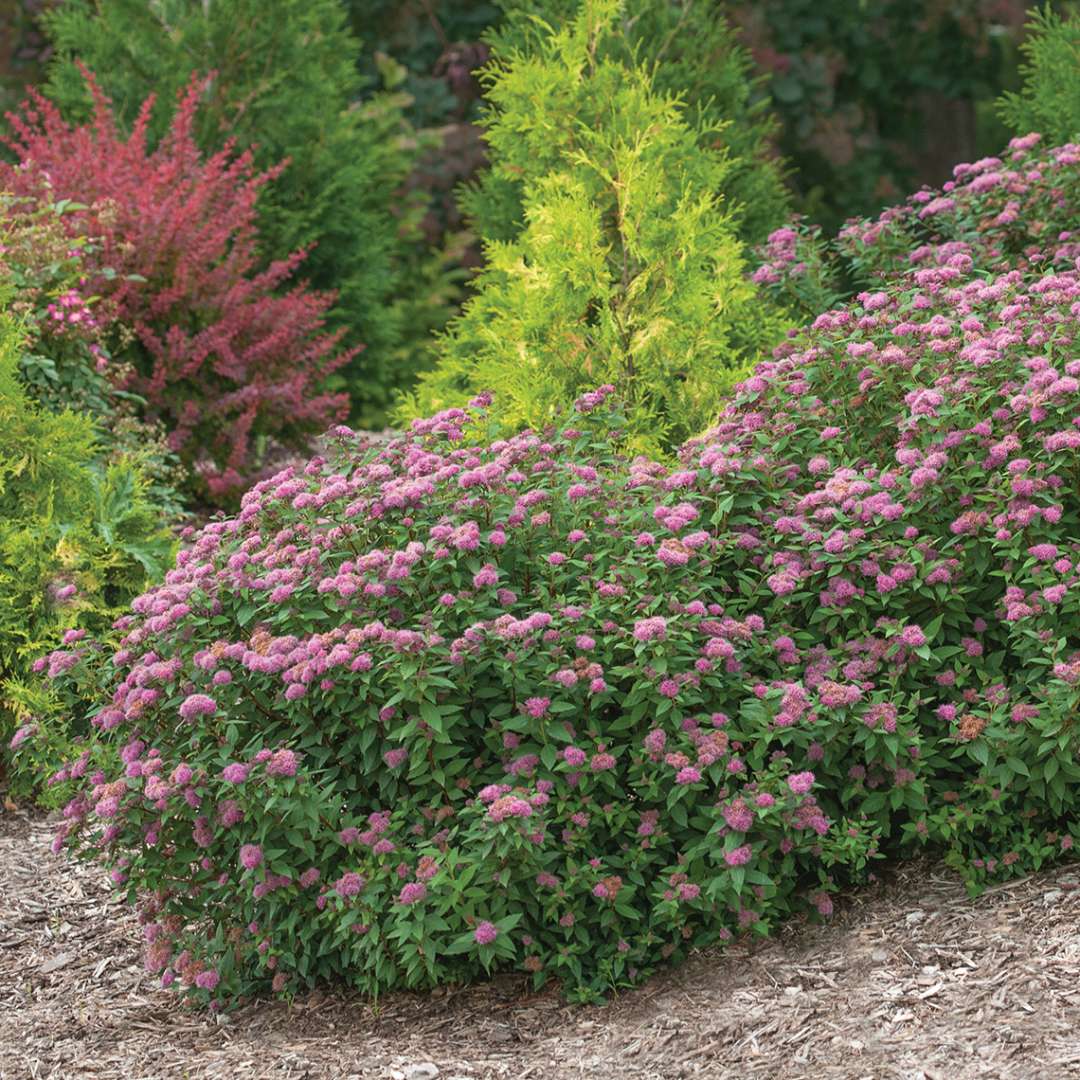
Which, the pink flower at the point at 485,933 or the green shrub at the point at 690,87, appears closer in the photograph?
the pink flower at the point at 485,933

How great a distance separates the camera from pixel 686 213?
18.2ft

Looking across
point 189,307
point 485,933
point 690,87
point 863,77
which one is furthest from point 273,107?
point 485,933

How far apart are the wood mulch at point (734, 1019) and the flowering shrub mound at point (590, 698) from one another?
0.31 feet

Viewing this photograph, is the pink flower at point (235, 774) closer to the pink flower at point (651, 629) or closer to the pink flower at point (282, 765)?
the pink flower at point (282, 765)

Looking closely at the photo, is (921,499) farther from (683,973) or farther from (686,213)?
(686,213)

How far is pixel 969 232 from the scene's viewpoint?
569 centimetres

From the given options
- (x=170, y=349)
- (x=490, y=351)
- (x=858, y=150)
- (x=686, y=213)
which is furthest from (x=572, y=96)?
(x=858, y=150)

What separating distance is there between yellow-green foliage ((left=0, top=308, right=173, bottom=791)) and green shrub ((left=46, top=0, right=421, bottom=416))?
11.7ft

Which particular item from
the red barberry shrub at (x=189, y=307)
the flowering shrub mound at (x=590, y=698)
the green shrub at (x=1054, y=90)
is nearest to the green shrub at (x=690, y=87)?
the red barberry shrub at (x=189, y=307)

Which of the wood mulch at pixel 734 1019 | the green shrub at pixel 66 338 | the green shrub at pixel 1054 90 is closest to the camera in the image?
the wood mulch at pixel 734 1019

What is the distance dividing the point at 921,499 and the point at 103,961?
2451 millimetres

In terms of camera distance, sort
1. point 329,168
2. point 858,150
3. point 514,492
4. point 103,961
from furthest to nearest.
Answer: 1. point 858,150
2. point 329,168
3. point 103,961
4. point 514,492

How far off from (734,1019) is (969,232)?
3516 millimetres

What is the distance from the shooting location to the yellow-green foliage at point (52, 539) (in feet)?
16.3
